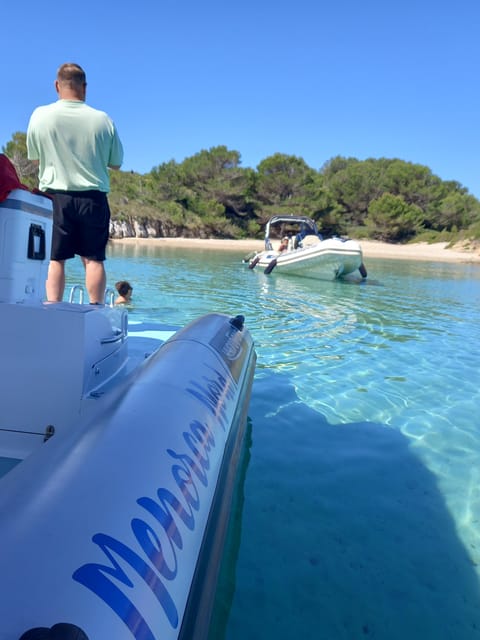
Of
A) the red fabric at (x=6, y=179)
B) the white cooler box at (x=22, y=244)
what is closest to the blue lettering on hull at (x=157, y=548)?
the white cooler box at (x=22, y=244)

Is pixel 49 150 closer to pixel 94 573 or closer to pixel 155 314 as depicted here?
pixel 94 573

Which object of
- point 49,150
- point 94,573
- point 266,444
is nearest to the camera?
point 94,573

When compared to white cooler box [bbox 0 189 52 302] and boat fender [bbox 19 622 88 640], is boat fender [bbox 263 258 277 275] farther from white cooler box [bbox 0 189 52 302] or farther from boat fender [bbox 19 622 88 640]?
boat fender [bbox 19 622 88 640]

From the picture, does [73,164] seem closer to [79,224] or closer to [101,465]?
[79,224]

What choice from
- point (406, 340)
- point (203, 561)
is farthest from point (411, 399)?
point (203, 561)

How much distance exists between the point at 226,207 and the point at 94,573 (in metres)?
37.4

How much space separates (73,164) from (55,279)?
62 cm

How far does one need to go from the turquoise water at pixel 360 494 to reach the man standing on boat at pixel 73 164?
58.4 inches

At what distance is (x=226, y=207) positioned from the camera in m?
37.0

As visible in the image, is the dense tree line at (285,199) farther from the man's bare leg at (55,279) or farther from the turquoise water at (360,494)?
the man's bare leg at (55,279)

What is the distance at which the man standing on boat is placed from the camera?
95.5 inches

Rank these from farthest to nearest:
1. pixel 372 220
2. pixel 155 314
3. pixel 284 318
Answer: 1. pixel 372 220
2. pixel 284 318
3. pixel 155 314

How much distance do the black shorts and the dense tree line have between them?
30.4 metres

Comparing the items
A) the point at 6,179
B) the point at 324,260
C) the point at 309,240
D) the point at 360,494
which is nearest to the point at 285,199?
the point at 309,240
